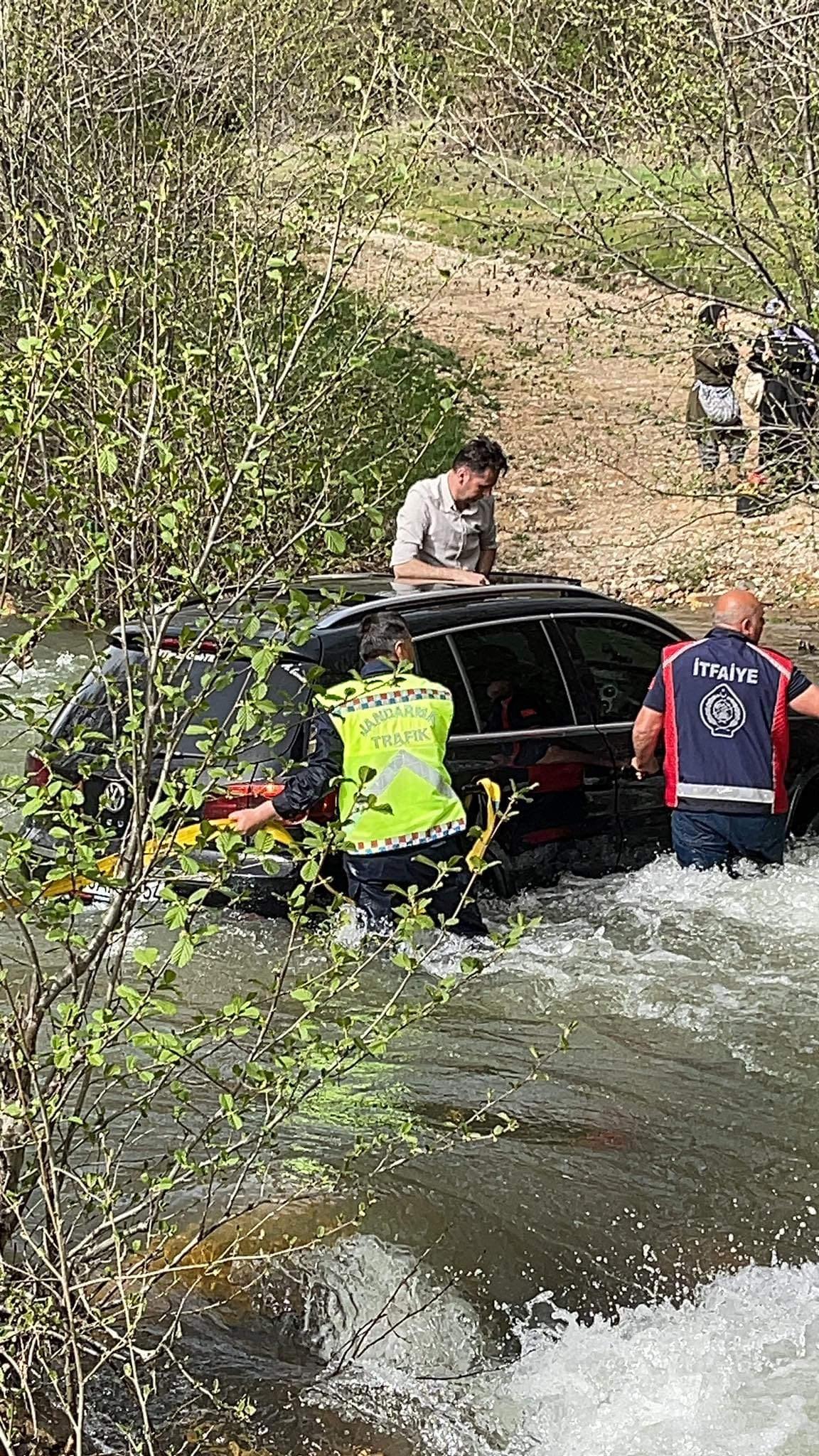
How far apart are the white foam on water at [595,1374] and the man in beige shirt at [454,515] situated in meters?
5.33

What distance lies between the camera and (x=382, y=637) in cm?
744

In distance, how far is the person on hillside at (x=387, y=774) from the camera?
7301 mm

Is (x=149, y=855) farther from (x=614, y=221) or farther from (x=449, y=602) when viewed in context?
(x=614, y=221)

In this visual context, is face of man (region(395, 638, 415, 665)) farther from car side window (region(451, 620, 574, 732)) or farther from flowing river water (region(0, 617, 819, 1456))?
flowing river water (region(0, 617, 819, 1456))

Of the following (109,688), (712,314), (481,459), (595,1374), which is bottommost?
(595,1374)

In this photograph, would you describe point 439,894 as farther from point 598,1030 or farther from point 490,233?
point 490,233

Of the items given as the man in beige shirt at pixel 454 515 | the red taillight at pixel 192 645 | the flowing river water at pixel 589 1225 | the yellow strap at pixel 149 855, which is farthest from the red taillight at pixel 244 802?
the yellow strap at pixel 149 855

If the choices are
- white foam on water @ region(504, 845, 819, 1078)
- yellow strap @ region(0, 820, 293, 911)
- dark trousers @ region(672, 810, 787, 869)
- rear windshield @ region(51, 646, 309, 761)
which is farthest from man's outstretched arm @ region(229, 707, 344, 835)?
yellow strap @ region(0, 820, 293, 911)

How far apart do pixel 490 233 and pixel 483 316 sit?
19.6 metres

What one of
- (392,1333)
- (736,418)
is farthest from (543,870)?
(736,418)

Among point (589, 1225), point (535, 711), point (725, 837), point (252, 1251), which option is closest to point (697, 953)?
point (725, 837)

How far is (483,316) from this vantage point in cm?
3328

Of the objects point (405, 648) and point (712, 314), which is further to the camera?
point (712, 314)

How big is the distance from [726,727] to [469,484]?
2517mm
